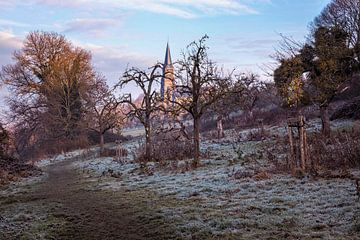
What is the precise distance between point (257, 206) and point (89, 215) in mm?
3950

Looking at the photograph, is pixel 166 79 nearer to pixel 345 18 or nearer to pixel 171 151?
pixel 171 151

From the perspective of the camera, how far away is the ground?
6.82 m

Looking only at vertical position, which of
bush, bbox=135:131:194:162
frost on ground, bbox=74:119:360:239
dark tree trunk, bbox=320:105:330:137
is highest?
dark tree trunk, bbox=320:105:330:137

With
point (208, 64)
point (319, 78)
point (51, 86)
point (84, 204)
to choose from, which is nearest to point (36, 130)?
point (51, 86)

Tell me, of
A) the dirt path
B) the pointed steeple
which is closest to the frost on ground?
the dirt path

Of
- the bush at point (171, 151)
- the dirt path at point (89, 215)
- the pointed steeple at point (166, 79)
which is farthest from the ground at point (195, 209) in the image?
the pointed steeple at point (166, 79)

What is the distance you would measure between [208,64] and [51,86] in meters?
29.6

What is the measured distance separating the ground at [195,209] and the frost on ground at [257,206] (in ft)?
0.05

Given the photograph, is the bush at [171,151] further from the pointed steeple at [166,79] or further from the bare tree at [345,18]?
the bare tree at [345,18]

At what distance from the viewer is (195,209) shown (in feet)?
28.5

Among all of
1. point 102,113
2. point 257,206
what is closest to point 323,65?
point 257,206

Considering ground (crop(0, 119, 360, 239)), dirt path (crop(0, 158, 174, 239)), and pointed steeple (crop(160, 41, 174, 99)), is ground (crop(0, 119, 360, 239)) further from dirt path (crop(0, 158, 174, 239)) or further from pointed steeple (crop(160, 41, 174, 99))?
pointed steeple (crop(160, 41, 174, 99))

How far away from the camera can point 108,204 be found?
10.3 m

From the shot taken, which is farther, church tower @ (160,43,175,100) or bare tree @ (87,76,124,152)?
bare tree @ (87,76,124,152)
